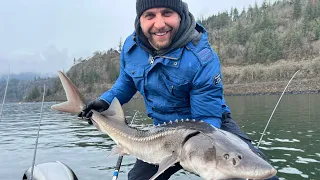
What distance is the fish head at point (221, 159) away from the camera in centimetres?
245

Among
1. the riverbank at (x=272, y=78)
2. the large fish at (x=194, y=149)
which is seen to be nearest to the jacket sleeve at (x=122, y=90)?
the large fish at (x=194, y=149)

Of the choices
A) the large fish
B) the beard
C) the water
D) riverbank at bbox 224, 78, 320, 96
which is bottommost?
riverbank at bbox 224, 78, 320, 96

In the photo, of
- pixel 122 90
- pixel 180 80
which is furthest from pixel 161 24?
pixel 122 90

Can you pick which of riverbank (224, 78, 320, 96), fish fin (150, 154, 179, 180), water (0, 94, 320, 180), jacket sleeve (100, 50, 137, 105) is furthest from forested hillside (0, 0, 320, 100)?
fish fin (150, 154, 179, 180)

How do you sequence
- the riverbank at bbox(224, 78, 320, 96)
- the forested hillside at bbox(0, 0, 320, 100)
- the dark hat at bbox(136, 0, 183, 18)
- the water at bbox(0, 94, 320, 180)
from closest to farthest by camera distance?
the dark hat at bbox(136, 0, 183, 18) < the water at bbox(0, 94, 320, 180) < the riverbank at bbox(224, 78, 320, 96) < the forested hillside at bbox(0, 0, 320, 100)

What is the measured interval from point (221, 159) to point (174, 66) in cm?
156

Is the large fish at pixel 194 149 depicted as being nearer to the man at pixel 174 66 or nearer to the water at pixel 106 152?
the man at pixel 174 66

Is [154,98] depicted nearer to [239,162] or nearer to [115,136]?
[115,136]

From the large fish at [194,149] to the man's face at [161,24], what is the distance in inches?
42.2

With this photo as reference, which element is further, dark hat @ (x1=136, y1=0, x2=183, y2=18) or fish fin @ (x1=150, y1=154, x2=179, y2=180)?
dark hat @ (x1=136, y1=0, x2=183, y2=18)

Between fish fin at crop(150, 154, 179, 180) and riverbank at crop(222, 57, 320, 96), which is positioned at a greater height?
fish fin at crop(150, 154, 179, 180)

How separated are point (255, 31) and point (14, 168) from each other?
127 meters

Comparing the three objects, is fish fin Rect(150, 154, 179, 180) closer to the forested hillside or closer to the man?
the man

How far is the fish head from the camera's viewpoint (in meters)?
2.45
